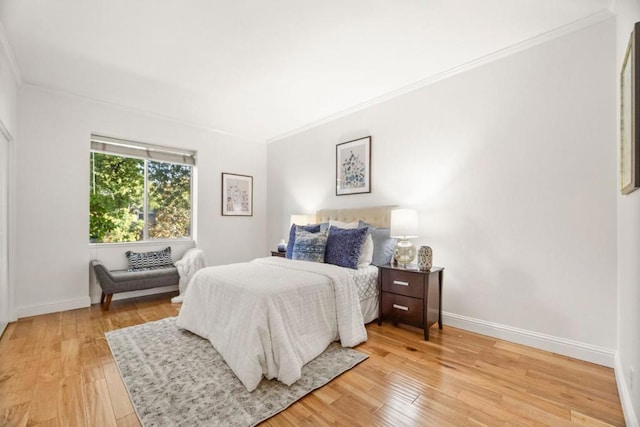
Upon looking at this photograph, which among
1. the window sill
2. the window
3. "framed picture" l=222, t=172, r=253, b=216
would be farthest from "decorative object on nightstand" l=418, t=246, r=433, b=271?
the window

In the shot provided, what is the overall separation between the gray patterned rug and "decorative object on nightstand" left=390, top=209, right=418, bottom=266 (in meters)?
1.06

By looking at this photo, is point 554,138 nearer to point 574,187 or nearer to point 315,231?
point 574,187

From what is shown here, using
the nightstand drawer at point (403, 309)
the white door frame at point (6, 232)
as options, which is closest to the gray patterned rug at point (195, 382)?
the nightstand drawer at point (403, 309)

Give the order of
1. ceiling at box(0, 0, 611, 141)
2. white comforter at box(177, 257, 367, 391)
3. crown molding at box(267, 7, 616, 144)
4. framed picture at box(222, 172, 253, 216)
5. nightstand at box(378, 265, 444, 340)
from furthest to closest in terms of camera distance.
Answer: framed picture at box(222, 172, 253, 216) < nightstand at box(378, 265, 444, 340) < crown molding at box(267, 7, 616, 144) < ceiling at box(0, 0, 611, 141) < white comforter at box(177, 257, 367, 391)

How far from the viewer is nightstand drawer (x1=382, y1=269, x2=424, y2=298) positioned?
264 cm

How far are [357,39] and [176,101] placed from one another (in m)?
2.52

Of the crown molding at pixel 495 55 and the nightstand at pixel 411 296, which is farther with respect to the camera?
the nightstand at pixel 411 296

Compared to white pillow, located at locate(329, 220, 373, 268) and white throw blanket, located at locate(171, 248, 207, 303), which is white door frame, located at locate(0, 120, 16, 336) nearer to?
white throw blanket, located at locate(171, 248, 207, 303)

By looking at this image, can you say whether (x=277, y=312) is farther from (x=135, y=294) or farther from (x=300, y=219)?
(x=135, y=294)

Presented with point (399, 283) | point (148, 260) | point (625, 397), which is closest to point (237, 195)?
point (148, 260)

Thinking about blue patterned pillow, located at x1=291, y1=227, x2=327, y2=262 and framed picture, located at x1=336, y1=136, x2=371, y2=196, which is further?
framed picture, located at x1=336, y1=136, x2=371, y2=196

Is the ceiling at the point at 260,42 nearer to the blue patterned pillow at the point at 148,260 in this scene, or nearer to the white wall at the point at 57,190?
the white wall at the point at 57,190

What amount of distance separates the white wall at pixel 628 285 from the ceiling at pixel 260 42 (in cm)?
50

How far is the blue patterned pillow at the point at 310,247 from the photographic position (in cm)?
318
